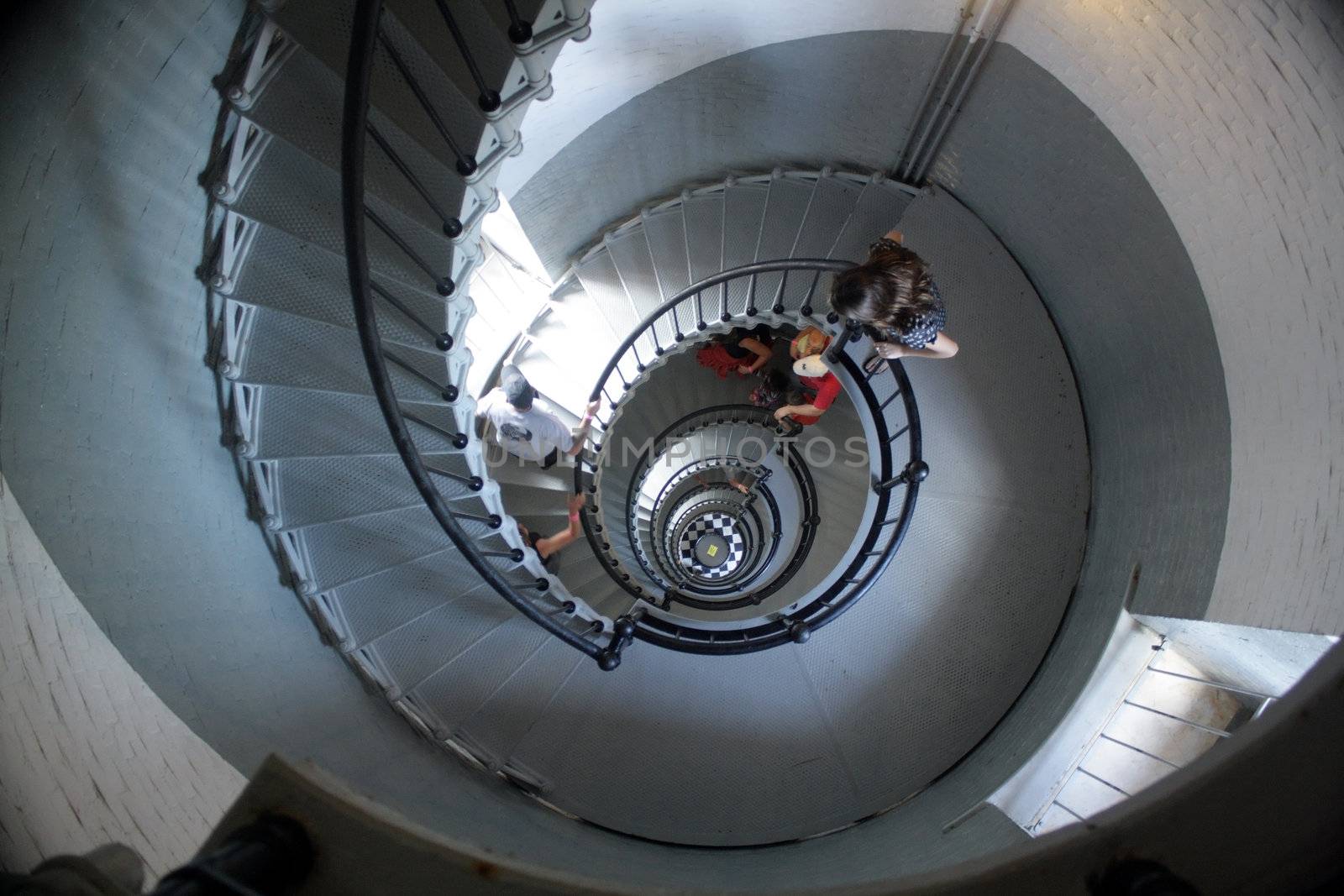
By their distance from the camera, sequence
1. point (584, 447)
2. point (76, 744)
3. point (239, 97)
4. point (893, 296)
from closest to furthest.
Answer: point (76, 744) < point (239, 97) < point (893, 296) < point (584, 447)

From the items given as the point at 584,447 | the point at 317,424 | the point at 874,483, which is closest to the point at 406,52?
the point at 317,424

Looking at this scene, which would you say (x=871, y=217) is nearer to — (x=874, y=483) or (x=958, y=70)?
(x=958, y=70)

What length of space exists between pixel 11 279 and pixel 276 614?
2.09 meters

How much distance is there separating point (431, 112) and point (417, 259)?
67 centimetres

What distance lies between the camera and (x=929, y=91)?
4.37 m

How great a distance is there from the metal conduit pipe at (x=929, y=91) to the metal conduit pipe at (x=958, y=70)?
0.05 metres

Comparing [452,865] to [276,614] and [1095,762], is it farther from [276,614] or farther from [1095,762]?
[1095,762]

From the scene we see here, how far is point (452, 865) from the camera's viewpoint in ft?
5.57

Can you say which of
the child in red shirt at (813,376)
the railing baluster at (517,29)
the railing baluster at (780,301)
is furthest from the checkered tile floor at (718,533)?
the railing baluster at (517,29)

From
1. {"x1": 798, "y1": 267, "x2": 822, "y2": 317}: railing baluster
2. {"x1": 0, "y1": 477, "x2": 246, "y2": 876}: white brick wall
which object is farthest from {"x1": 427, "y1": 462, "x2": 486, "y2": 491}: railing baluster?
{"x1": 798, "y1": 267, "x2": 822, "y2": 317}: railing baluster

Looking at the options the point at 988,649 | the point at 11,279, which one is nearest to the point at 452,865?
the point at 11,279

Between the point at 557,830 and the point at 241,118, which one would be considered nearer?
the point at 241,118

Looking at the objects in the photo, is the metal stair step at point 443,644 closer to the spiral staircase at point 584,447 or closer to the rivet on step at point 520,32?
the spiral staircase at point 584,447

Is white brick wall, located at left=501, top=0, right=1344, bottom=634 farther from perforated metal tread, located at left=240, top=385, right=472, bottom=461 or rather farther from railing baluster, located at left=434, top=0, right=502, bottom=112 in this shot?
perforated metal tread, located at left=240, top=385, right=472, bottom=461
